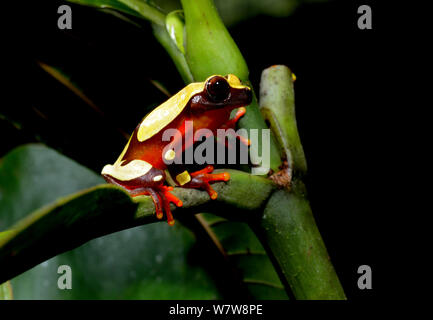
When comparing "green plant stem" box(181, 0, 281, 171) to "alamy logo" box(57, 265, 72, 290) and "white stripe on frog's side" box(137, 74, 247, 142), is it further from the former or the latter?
Answer: "alamy logo" box(57, 265, 72, 290)

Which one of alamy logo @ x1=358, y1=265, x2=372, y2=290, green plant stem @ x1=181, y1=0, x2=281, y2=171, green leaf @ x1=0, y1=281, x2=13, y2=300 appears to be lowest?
alamy logo @ x1=358, y1=265, x2=372, y2=290

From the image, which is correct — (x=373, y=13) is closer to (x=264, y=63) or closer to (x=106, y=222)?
(x=264, y=63)

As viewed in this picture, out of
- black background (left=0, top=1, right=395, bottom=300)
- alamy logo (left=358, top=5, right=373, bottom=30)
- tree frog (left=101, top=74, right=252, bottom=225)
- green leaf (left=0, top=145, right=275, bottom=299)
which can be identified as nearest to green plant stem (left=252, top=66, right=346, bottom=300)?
green leaf (left=0, top=145, right=275, bottom=299)

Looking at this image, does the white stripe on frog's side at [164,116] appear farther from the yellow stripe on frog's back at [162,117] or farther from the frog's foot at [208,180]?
the frog's foot at [208,180]

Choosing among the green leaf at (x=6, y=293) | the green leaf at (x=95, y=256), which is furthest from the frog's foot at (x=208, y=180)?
the green leaf at (x=95, y=256)

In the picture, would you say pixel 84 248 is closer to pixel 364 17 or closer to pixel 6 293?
pixel 6 293

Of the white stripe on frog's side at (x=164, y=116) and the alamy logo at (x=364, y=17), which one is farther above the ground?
the alamy logo at (x=364, y=17)
